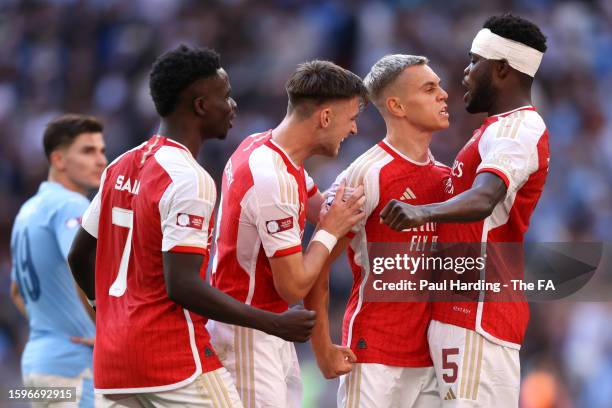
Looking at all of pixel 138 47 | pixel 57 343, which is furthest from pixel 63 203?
pixel 138 47

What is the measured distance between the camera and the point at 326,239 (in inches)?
207

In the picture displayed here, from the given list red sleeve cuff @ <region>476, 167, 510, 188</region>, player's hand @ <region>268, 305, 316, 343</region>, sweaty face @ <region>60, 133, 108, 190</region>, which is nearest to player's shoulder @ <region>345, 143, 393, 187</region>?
red sleeve cuff @ <region>476, 167, 510, 188</region>

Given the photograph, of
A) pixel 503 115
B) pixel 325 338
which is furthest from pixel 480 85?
pixel 325 338

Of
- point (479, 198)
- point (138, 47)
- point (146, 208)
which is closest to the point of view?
point (146, 208)

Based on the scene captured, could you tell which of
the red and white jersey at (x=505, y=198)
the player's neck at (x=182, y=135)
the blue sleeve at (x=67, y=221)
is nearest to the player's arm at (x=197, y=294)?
the player's neck at (x=182, y=135)

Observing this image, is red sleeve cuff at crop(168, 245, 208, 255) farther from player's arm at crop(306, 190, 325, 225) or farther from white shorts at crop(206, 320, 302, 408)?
player's arm at crop(306, 190, 325, 225)

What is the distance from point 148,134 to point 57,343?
7.07m

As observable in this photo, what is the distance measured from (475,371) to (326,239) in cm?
100

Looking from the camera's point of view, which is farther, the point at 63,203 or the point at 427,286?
the point at 63,203

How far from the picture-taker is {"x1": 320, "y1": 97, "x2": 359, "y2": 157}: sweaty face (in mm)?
5449

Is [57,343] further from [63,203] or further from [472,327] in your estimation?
[472,327]

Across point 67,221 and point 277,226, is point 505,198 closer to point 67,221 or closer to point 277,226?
point 277,226

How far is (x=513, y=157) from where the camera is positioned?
519cm

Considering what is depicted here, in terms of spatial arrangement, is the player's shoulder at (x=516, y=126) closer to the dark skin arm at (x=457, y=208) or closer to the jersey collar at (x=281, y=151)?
the dark skin arm at (x=457, y=208)
